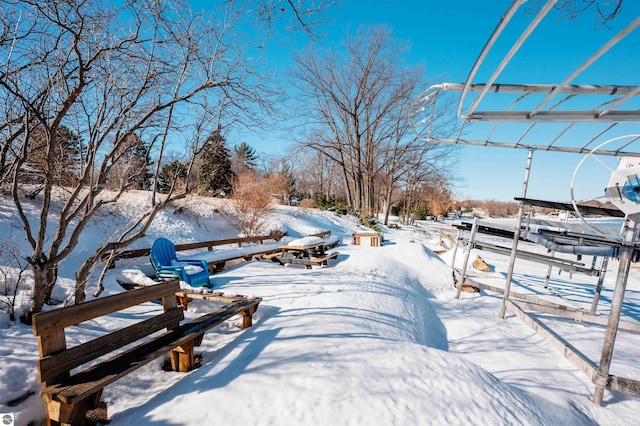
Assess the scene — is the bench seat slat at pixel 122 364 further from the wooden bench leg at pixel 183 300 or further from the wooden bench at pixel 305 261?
the wooden bench at pixel 305 261

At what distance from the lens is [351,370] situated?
2.43m

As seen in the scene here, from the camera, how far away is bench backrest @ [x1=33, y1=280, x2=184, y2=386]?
1841 mm

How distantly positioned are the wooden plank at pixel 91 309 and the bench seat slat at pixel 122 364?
36cm

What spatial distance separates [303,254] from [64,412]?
6.47 metres

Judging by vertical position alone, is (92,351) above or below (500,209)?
below

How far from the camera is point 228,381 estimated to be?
236 centimetres

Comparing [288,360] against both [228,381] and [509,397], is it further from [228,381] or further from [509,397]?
[509,397]

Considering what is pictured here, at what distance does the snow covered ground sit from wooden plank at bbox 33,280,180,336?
746 mm

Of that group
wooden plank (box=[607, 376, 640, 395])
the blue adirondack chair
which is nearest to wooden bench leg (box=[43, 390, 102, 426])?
the blue adirondack chair

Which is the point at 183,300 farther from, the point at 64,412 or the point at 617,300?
the point at 617,300

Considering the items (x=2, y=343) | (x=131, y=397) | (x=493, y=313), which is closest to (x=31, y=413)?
(x=131, y=397)

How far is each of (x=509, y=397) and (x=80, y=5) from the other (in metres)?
5.14

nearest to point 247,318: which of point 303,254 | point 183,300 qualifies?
point 183,300

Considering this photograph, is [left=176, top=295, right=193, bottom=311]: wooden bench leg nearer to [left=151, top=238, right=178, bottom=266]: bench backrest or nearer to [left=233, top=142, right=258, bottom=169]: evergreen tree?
[left=151, top=238, right=178, bottom=266]: bench backrest
